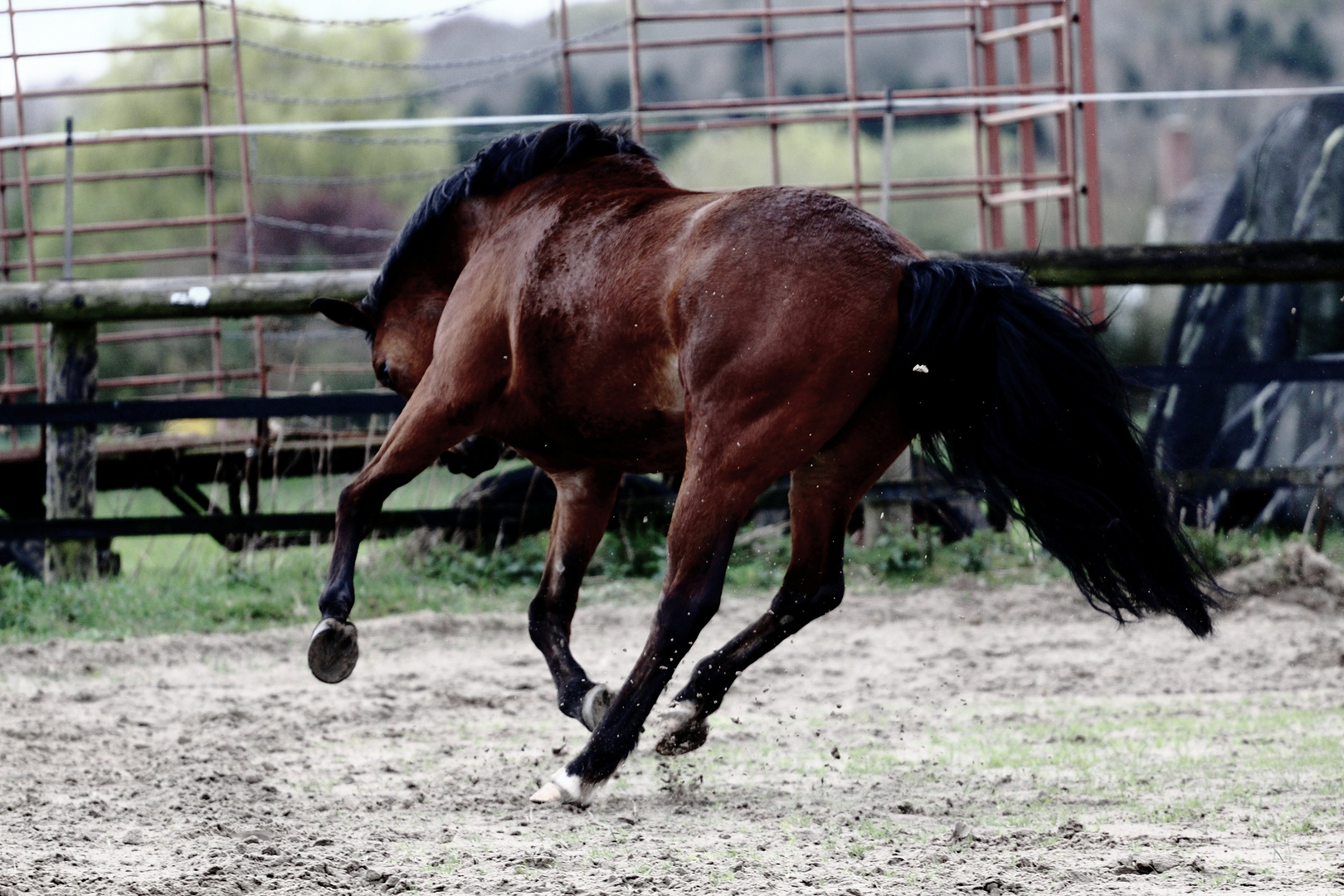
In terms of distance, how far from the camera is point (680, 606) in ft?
10.4

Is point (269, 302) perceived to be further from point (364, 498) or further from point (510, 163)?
point (364, 498)

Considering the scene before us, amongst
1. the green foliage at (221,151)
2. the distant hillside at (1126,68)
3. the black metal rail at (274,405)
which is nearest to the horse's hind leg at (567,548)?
the black metal rail at (274,405)

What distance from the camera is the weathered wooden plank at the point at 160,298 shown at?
6.25 meters

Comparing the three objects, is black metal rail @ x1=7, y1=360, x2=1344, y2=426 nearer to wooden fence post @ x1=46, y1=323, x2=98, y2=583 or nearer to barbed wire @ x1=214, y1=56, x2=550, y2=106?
wooden fence post @ x1=46, y1=323, x2=98, y2=583

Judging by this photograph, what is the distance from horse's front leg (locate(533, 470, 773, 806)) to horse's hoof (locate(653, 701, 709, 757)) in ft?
1.03

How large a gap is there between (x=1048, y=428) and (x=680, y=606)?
945mm

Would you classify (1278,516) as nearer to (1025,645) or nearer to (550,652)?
(1025,645)

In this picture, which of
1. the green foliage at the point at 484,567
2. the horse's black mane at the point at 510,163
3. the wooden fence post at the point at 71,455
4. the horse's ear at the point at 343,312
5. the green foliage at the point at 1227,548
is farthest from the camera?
the green foliage at the point at 484,567

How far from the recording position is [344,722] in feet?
14.0

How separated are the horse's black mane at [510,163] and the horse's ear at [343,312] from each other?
8 centimetres

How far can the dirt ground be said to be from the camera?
2574mm

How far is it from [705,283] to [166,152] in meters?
39.3

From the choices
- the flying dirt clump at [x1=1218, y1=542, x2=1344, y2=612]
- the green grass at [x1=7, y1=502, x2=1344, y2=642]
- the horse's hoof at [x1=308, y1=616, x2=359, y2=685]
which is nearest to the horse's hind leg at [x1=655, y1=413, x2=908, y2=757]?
the horse's hoof at [x1=308, y1=616, x2=359, y2=685]

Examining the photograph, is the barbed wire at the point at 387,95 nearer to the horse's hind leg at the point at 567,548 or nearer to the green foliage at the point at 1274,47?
the horse's hind leg at the point at 567,548
